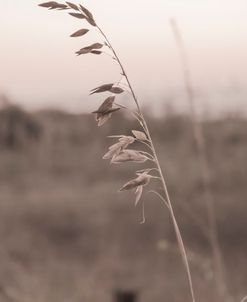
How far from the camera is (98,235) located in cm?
839

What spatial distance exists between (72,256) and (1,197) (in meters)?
2.38

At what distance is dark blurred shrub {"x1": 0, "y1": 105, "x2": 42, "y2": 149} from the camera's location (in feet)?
44.0

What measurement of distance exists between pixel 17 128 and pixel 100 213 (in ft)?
15.6

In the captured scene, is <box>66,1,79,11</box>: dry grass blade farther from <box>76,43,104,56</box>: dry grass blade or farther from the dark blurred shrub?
the dark blurred shrub

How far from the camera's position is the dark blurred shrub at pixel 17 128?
1340 cm

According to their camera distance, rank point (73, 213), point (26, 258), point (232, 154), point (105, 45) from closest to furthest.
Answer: point (105, 45)
point (26, 258)
point (73, 213)
point (232, 154)

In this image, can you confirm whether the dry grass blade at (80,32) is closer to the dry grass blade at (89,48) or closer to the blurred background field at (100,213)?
the dry grass blade at (89,48)

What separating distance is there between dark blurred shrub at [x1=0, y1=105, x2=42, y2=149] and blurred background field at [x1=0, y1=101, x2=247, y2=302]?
0.08 feet

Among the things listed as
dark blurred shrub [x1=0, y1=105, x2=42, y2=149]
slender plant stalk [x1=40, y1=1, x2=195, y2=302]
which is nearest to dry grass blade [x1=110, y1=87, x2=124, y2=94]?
slender plant stalk [x1=40, y1=1, x2=195, y2=302]

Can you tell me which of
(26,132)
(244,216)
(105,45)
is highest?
(105,45)

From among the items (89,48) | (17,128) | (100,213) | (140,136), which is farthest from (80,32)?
(17,128)

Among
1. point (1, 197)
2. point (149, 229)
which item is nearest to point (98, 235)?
point (149, 229)

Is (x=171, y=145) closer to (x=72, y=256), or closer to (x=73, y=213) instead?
(x=73, y=213)

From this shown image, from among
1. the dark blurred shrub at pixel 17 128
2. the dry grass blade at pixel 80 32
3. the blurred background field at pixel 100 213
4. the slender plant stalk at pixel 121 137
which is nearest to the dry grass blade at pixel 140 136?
the slender plant stalk at pixel 121 137
